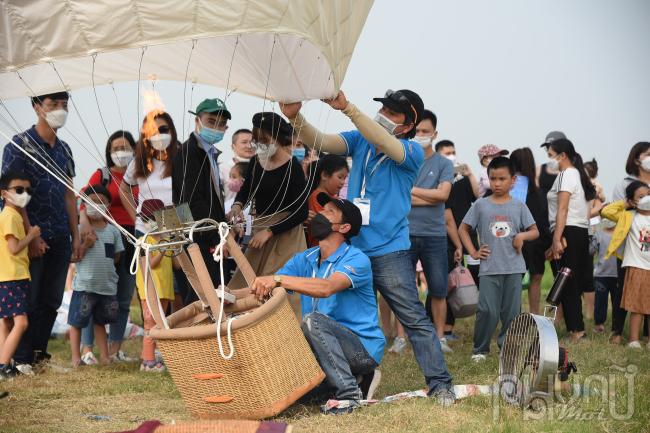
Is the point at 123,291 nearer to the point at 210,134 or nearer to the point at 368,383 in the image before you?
the point at 210,134

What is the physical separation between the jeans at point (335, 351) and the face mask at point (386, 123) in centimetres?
133

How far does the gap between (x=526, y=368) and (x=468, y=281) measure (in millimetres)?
3151

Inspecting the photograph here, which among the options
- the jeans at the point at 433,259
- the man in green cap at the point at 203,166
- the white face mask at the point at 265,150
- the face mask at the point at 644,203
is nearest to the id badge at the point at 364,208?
the white face mask at the point at 265,150

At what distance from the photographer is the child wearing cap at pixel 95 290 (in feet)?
26.5

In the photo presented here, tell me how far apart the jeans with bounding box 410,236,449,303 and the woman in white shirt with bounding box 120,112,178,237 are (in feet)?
7.27

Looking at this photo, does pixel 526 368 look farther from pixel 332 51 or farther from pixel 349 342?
pixel 332 51

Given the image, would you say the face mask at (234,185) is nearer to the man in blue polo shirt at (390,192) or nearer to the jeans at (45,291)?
the jeans at (45,291)

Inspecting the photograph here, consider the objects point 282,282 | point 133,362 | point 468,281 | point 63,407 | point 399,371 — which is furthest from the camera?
point 468,281

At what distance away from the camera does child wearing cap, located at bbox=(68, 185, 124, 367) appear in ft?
26.5

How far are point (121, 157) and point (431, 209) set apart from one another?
2.77 m

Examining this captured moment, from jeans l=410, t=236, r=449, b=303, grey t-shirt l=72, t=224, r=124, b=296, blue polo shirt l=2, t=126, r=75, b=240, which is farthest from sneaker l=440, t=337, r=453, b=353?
blue polo shirt l=2, t=126, r=75, b=240

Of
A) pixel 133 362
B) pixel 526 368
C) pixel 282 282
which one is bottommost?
pixel 133 362

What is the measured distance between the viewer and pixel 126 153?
8.30 metres

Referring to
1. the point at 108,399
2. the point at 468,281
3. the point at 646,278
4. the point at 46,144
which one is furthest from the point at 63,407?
the point at 646,278
